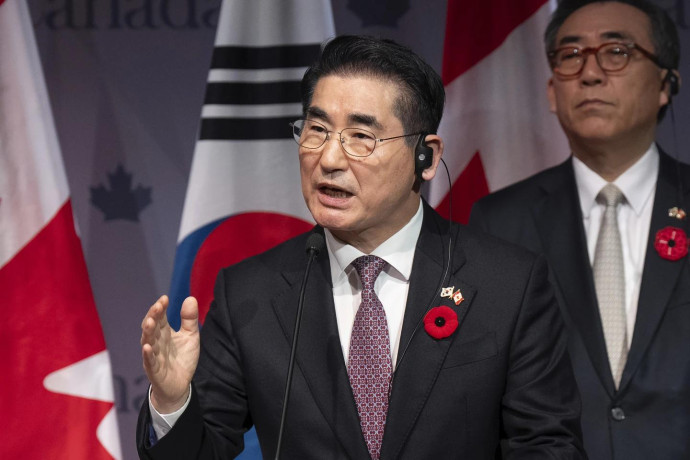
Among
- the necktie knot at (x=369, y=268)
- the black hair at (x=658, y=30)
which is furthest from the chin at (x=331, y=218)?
the black hair at (x=658, y=30)

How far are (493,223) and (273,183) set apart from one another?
2.46 ft

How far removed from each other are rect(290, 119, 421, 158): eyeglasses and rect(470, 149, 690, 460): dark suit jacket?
89cm

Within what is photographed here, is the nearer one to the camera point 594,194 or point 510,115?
point 594,194

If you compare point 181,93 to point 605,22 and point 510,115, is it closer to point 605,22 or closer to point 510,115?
point 510,115

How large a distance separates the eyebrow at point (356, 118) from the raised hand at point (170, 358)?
1.71ft

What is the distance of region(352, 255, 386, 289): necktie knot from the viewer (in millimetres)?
2094

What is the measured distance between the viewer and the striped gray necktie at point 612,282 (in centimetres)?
260

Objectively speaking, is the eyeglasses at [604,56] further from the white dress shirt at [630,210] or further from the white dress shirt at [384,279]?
the white dress shirt at [384,279]

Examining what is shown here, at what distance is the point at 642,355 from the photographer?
253cm

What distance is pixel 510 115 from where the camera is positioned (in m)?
3.28

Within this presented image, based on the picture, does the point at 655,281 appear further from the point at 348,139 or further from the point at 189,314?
the point at 189,314

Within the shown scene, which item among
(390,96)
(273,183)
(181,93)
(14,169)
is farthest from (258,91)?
(390,96)

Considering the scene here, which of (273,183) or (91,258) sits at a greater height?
(273,183)

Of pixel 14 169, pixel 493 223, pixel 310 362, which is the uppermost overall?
pixel 14 169
